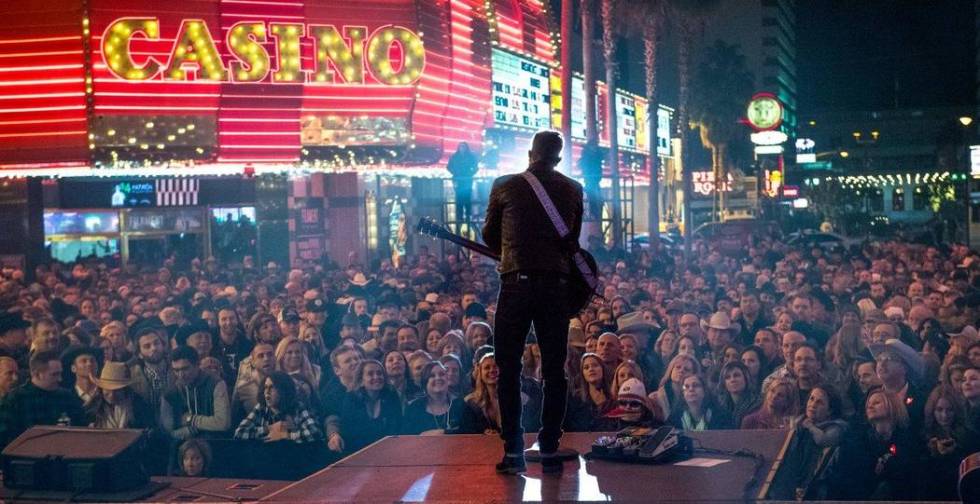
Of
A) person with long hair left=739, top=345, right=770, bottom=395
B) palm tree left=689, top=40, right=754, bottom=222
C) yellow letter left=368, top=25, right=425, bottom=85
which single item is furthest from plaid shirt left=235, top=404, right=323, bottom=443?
palm tree left=689, top=40, right=754, bottom=222

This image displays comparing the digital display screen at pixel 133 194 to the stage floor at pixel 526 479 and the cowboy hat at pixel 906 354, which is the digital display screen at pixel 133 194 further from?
the stage floor at pixel 526 479

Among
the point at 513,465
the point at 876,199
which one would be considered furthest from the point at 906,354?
the point at 876,199

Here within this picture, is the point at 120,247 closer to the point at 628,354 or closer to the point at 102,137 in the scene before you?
the point at 102,137

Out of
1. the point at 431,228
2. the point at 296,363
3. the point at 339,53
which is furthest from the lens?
the point at 339,53

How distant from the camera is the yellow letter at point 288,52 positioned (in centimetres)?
2439

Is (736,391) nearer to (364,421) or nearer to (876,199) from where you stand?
(364,421)

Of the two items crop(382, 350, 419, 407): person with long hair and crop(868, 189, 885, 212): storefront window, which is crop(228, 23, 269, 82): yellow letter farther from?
crop(868, 189, 885, 212): storefront window

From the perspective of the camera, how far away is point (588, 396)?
9.52 meters

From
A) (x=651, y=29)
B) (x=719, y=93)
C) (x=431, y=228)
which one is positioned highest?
(x=719, y=93)

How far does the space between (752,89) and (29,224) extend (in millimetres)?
51971

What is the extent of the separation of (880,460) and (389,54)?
18.2 m

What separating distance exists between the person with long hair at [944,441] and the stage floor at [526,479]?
1631 millimetres

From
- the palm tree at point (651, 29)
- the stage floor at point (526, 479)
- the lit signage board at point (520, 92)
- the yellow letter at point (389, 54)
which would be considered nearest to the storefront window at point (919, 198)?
the palm tree at point (651, 29)

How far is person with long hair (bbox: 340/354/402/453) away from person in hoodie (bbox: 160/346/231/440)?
99 centimetres
